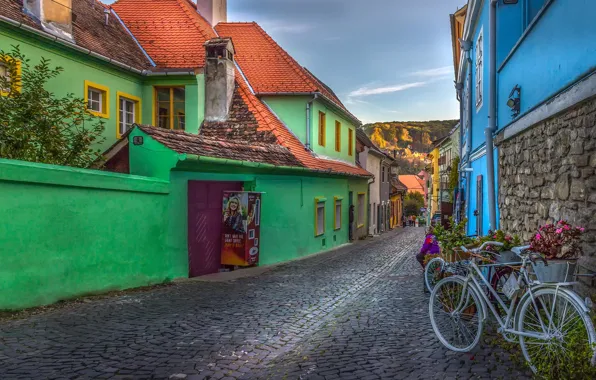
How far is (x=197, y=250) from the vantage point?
34.8ft

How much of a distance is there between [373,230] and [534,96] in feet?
82.7

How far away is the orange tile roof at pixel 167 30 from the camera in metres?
16.5

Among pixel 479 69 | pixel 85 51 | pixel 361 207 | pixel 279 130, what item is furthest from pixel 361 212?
pixel 85 51

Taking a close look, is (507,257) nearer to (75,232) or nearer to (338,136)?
(75,232)

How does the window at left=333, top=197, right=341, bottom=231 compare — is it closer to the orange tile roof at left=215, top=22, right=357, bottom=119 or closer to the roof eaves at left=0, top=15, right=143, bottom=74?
the orange tile roof at left=215, top=22, right=357, bottom=119

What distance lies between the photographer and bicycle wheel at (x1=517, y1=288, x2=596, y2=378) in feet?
10.9

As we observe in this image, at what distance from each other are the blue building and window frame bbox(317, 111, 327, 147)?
27.8 feet

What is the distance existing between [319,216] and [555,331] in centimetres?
1491

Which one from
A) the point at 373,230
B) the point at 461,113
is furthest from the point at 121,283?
the point at 373,230

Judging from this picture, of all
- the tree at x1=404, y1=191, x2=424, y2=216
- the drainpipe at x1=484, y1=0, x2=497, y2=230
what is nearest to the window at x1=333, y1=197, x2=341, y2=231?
the drainpipe at x1=484, y1=0, x2=497, y2=230

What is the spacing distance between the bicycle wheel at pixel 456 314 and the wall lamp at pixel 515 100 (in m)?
3.72

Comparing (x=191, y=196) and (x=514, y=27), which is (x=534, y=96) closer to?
(x=514, y=27)

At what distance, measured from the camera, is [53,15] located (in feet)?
40.7

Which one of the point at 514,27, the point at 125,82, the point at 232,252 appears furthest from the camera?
the point at 125,82
